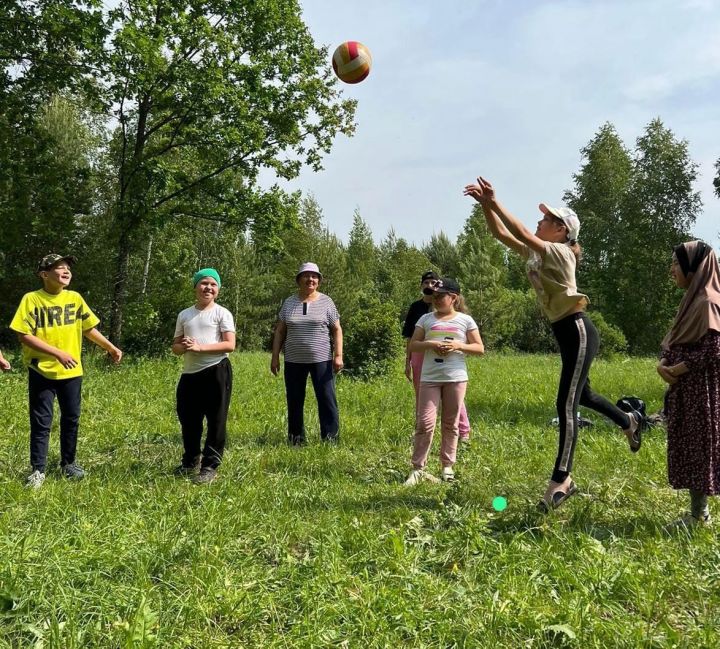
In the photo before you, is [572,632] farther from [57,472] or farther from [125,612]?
[57,472]

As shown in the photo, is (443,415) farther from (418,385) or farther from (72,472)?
(72,472)

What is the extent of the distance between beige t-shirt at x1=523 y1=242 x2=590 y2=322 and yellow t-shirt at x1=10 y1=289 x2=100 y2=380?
3931mm

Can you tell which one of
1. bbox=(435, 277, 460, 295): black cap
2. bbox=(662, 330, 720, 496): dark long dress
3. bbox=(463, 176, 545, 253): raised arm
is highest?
bbox=(463, 176, 545, 253): raised arm

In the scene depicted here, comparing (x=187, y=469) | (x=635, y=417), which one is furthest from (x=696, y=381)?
(x=187, y=469)

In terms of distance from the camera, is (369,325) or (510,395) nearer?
(510,395)

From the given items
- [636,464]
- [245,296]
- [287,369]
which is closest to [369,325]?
[287,369]

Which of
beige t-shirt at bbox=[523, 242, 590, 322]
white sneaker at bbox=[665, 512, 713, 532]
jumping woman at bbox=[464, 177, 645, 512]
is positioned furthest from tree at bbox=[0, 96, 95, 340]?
white sneaker at bbox=[665, 512, 713, 532]

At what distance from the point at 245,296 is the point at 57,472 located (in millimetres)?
31759

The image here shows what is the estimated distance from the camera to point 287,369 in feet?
20.4

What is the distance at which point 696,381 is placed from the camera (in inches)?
138

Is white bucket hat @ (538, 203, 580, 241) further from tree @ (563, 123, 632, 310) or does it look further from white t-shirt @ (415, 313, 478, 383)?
tree @ (563, 123, 632, 310)

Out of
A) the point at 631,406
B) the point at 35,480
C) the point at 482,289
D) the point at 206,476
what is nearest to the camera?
the point at 35,480

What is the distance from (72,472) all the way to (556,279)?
4.22 metres

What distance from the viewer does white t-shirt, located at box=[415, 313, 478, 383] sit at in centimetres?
476
